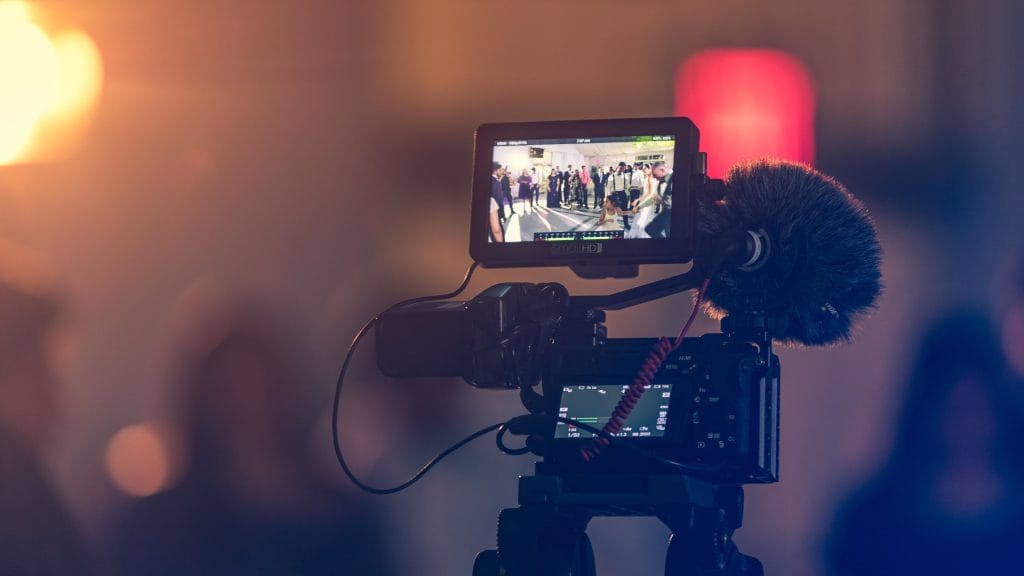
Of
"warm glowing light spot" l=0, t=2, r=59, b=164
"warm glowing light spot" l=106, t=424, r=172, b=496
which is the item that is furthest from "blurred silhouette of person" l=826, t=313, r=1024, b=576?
"warm glowing light spot" l=0, t=2, r=59, b=164

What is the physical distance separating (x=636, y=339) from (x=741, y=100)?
1.49 metres

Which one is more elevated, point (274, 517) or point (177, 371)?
point (177, 371)

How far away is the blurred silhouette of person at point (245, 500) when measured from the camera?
2859 millimetres

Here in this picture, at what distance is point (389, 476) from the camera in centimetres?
285

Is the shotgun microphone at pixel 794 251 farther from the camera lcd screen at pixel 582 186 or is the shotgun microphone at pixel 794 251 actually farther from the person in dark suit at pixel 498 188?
the person in dark suit at pixel 498 188

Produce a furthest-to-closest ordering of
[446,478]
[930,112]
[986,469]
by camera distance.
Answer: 1. [446,478]
2. [930,112]
3. [986,469]

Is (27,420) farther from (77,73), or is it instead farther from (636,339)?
(636,339)

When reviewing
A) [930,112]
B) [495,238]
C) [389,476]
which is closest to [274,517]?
[389,476]

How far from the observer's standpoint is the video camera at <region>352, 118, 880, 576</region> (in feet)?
4.53

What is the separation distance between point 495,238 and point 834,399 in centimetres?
133

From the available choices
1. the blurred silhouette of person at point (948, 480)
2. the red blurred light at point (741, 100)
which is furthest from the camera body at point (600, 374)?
the red blurred light at point (741, 100)

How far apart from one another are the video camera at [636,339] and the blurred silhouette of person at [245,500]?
1474 mm

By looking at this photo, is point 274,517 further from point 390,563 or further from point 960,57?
point 960,57

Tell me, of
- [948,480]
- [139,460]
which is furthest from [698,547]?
[139,460]
